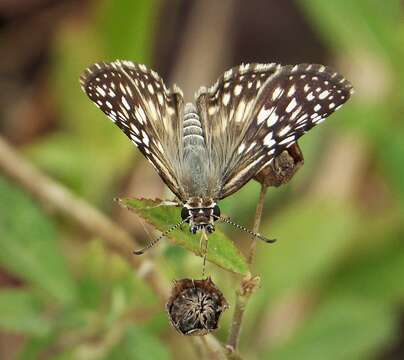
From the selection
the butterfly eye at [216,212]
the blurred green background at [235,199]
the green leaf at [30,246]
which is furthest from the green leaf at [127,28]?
the butterfly eye at [216,212]

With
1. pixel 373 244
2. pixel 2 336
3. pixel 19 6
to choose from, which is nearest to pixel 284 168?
pixel 373 244

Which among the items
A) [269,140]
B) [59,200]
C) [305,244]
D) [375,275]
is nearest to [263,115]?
[269,140]

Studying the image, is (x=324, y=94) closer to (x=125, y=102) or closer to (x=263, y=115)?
(x=263, y=115)

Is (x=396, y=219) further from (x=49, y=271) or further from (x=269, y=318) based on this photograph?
(x=49, y=271)

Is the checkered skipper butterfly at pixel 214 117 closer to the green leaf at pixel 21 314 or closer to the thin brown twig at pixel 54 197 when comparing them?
the thin brown twig at pixel 54 197

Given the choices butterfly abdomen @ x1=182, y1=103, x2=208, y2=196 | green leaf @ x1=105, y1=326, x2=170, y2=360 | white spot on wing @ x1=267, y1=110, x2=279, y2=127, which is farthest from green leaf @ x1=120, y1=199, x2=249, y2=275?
green leaf @ x1=105, y1=326, x2=170, y2=360

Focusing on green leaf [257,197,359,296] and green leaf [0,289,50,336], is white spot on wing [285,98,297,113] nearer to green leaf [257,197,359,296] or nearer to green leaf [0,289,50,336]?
green leaf [0,289,50,336]
